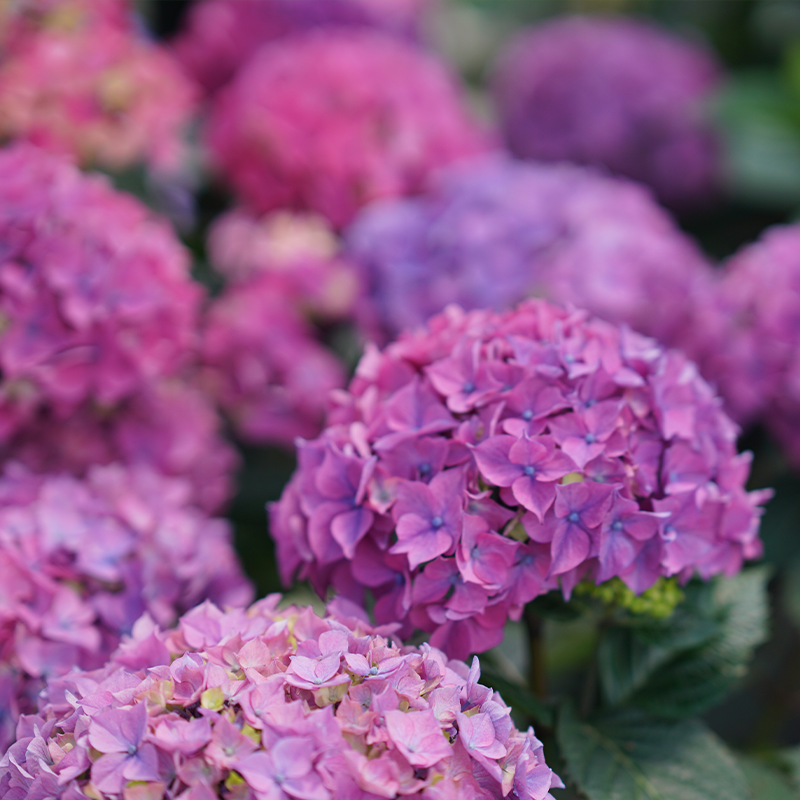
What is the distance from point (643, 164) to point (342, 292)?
3.74 ft

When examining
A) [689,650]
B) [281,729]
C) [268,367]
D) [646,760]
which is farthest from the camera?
[268,367]

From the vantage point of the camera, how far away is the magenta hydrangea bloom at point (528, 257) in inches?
48.4

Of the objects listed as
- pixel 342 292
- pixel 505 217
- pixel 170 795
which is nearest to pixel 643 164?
pixel 505 217

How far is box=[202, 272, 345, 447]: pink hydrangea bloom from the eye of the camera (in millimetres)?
1252

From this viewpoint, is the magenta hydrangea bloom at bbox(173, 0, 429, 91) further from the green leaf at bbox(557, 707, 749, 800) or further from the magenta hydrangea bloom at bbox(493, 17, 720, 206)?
the green leaf at bbox(557, 707, 749, 800)

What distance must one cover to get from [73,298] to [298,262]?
1.55 ft

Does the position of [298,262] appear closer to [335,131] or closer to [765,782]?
[335,131]

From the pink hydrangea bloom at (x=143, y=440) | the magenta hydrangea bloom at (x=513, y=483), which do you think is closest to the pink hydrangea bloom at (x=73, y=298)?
the pink hydrangea bloom at (x=143, y=440)

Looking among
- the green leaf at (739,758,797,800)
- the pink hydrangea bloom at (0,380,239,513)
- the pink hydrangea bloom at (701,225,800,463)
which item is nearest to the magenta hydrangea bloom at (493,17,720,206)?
the pink hydrangea bloom at (701,225,800,463)

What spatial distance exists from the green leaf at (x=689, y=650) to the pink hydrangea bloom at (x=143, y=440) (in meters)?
0.58

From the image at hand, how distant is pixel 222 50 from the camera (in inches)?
77.5

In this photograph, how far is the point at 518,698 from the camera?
0.77 m

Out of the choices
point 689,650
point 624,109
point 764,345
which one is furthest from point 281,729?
point 624,109

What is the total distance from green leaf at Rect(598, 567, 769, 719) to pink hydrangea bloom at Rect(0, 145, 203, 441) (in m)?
0.62
